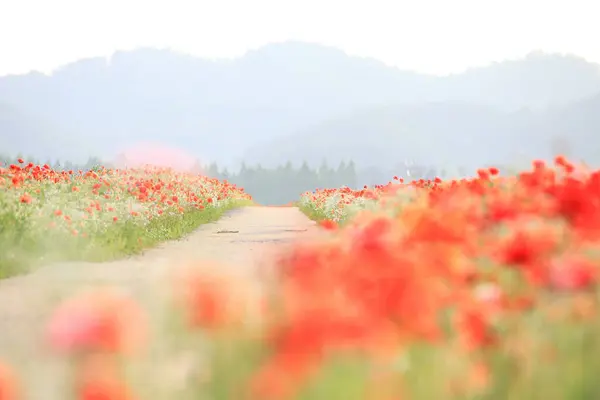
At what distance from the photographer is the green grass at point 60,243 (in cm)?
862

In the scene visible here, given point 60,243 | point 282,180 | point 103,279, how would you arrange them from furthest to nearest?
point 282,180 < point 60,243 < point 103,279

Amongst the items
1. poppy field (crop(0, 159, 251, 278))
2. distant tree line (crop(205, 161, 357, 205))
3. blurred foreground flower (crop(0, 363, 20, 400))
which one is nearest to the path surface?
blurred foreground flower (crop(0, 363, 20, 400))

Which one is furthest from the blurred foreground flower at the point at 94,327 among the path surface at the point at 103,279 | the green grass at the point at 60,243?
the green grass at the point at 60,243

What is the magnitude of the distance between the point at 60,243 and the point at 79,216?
1495 millimetres

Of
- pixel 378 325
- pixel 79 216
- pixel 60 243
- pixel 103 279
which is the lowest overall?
pixel 103 279

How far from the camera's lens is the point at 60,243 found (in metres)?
9.73

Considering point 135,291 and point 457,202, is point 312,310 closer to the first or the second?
point 457,202

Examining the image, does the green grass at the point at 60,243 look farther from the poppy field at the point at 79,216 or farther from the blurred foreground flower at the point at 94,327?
the blurred foreground flower at the point at 94,327

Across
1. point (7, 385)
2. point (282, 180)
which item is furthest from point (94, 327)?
point (282, 180)

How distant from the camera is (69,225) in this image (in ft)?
33.7

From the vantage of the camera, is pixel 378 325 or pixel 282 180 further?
pixel 282 180

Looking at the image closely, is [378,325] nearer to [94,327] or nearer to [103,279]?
[94,327]

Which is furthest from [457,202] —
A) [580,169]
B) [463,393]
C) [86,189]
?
[86,189]

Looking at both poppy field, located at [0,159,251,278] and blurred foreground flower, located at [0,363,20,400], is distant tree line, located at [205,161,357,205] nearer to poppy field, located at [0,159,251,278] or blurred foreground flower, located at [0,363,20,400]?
poppy field, located at [0,159,251,278]
